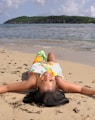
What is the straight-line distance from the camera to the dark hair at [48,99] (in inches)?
186

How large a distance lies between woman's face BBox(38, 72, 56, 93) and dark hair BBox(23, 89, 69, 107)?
92mm

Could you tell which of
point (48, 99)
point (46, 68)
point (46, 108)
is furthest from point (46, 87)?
point (46, 68)

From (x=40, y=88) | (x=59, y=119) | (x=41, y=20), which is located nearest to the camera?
(x=59, y=119)

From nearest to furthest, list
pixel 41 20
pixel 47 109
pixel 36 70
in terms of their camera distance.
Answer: pixel 47 109
pixel 36 70
pixel 41 20

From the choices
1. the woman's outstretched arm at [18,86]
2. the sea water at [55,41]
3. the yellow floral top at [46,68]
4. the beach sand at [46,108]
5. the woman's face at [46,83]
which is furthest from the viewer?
the sea water at [55,41]

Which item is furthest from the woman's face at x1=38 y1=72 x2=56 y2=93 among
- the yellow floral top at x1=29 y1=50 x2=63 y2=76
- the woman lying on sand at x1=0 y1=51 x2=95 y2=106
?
the yellow floral top at x1=29 y1=50 x2=63 y2=76

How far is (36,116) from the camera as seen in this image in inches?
173

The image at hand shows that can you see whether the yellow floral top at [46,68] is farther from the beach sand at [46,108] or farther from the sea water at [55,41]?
the sea water at [55,41]

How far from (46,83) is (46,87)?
114 mm

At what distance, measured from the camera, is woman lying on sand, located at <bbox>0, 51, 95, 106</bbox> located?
15.7 ft

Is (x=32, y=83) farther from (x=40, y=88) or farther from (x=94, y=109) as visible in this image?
(x=94, y=109)

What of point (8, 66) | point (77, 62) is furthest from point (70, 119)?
point (77, 62)

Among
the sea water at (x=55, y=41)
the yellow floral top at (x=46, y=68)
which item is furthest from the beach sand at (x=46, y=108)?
the sea water at (x=55, y=41)

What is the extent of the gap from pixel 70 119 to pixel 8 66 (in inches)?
157
